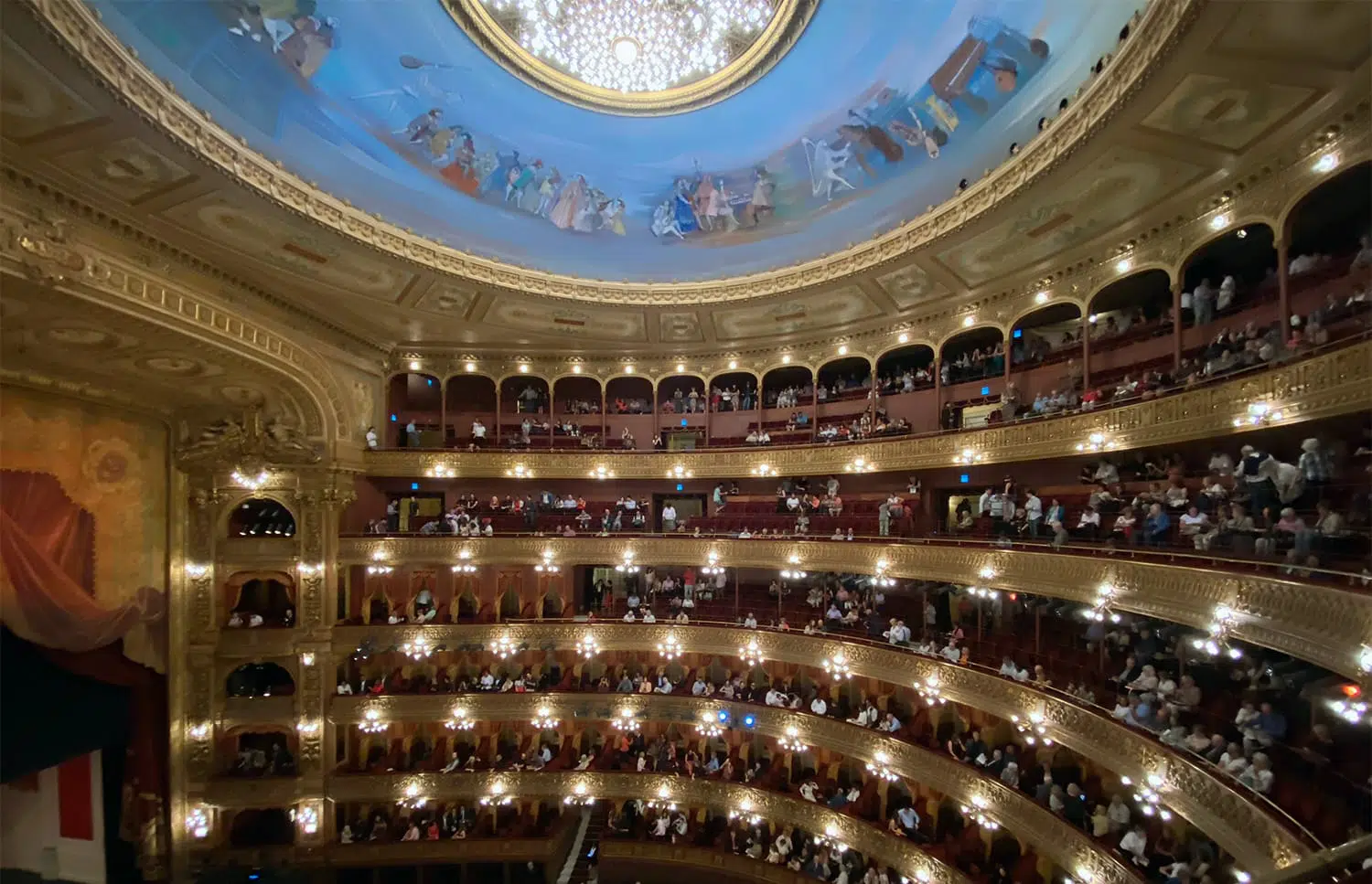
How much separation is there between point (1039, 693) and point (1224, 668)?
10.3 ft

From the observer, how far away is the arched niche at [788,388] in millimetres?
22750

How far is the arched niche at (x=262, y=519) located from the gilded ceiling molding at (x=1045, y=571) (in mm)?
2058

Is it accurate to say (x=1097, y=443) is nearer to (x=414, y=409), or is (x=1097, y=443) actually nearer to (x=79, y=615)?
(x=414, y=409)

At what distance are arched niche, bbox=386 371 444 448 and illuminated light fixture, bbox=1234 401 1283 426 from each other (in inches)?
845

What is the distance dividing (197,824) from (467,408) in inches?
598

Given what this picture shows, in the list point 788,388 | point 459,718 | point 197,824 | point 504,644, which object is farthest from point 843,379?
point 197,824

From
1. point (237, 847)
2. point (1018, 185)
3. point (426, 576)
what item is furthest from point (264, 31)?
point (237, 847)

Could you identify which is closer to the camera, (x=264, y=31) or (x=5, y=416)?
(x=264, y=31)

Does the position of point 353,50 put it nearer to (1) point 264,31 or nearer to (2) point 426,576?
(1) point 264,31

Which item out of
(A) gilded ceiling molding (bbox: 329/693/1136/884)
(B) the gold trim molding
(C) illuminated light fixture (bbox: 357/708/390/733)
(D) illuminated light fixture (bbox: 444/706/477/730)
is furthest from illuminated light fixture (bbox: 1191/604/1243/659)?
(C) illuminated light fixture (bbox: 357/708/390/733)

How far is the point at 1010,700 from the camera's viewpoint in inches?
536

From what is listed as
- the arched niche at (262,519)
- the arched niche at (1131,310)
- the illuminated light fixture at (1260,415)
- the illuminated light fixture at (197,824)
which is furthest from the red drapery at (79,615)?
the arched niche at (1131,310)

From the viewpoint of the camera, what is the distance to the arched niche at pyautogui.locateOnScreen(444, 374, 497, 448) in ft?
79.0

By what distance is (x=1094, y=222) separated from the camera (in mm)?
12867
